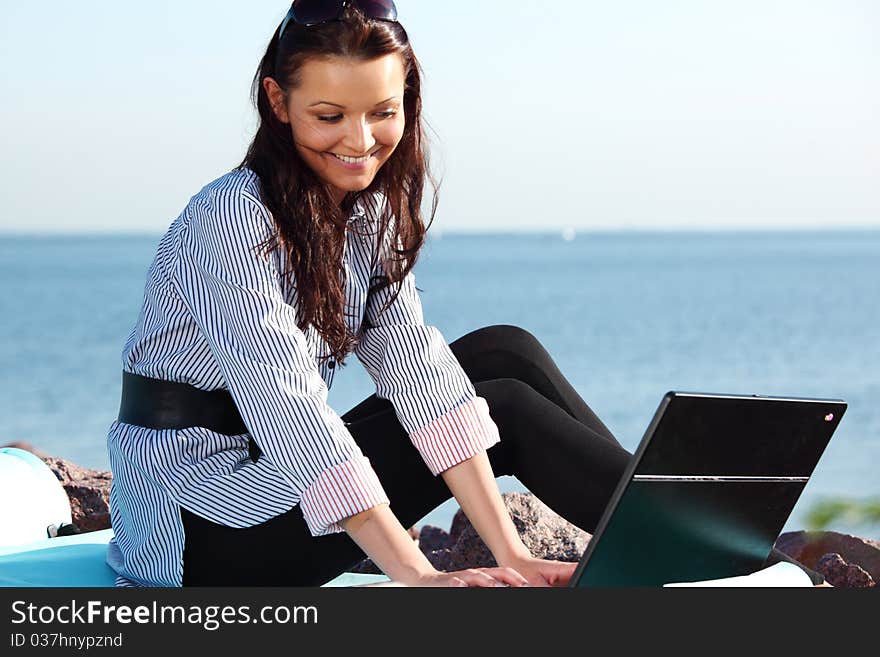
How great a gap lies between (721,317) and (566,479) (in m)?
25.5

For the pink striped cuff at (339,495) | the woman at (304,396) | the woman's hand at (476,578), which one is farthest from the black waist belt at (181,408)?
the woman's hand at (476,578)

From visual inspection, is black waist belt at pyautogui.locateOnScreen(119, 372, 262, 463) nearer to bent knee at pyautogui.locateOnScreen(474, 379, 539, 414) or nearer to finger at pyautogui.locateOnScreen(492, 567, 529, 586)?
bent knee at pyautogui.locateOnScreen(474, 379, 539, 414)

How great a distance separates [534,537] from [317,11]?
2.03 m

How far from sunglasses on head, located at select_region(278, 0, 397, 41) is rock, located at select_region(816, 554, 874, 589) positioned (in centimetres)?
219

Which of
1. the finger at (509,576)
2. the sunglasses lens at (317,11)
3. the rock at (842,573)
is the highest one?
the sunglasses lens at (317,11)

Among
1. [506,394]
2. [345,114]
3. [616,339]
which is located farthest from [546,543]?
[616,339]

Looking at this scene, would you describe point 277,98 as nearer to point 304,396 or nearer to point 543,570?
point 304,396

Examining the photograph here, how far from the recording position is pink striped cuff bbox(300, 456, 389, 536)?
233cm

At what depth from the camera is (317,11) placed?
2488 mm

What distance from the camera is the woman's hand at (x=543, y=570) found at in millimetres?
2371

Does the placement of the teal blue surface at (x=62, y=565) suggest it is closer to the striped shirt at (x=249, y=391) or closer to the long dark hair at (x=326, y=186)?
the striped shirt at (x=249, y=391)

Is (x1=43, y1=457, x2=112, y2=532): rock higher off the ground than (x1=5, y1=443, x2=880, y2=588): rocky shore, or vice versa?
(x1=5, y1=443, x2=880, y2=588): rocky shore

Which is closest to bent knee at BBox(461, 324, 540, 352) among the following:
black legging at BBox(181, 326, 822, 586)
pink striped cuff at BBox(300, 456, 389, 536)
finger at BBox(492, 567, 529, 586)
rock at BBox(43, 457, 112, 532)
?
black legging at BBox(181, 326, 822, 586)

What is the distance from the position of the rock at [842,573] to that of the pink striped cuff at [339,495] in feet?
6.31
